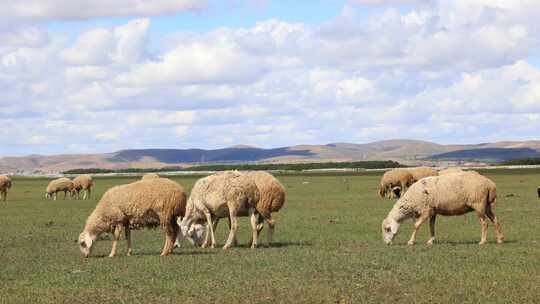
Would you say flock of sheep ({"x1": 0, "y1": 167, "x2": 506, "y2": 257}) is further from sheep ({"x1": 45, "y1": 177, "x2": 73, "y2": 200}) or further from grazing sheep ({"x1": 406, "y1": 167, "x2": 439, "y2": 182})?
sheep ({"x1": 45, "y1": 177, "x2": 73, "y2": 200})

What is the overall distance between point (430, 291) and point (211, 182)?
947 cm

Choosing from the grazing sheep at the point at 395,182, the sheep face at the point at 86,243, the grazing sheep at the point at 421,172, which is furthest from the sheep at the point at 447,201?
the grazing sheep at the point at 395,182

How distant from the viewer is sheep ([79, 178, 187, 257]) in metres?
20.8

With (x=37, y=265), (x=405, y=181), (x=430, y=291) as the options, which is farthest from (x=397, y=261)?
(x=405, y=181)

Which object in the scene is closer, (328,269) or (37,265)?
(328,269)

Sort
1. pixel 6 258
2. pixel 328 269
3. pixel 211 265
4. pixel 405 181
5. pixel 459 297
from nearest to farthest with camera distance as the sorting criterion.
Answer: pixel 459 297 < pixel 328 269 < pixel 211 265 < pixel 6 258 < pixel 405 181

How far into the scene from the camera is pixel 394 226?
957 inches

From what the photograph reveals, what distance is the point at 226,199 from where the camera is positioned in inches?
910

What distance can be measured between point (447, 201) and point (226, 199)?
19.8 ft

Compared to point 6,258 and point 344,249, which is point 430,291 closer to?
point 344,249

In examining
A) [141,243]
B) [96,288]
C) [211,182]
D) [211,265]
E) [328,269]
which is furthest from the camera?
[141,243]

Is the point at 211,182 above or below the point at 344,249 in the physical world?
above

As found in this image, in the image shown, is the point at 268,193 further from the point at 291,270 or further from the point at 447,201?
the point at 291,270

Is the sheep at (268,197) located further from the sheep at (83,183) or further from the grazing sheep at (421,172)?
the sheep at (83,183)
